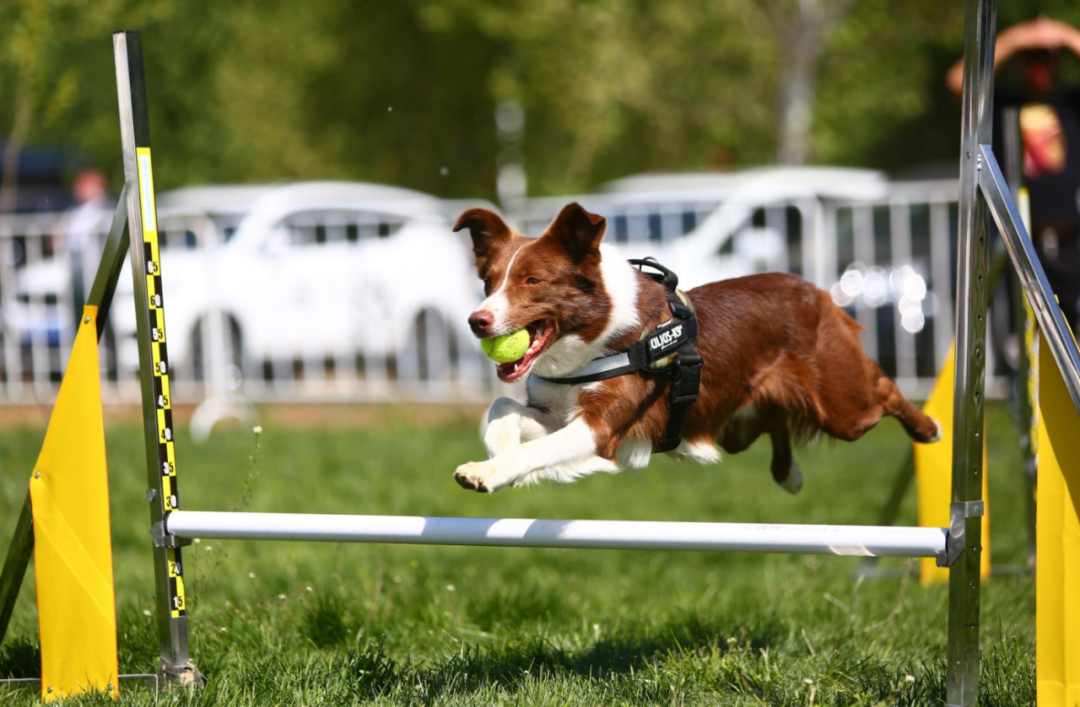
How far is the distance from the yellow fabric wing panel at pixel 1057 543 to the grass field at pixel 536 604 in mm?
292

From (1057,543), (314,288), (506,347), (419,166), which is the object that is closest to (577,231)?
(506,347)

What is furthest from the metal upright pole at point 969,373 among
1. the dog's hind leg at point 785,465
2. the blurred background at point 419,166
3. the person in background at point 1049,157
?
the blurred background at point 419,166

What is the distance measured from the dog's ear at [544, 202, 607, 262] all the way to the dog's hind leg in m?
1.13

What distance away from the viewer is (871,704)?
3166mm

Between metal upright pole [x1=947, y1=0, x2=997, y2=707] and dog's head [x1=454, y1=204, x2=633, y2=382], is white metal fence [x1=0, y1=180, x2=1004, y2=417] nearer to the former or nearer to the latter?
dog's head [x1=454, y1=204, x2=633, y2=382]

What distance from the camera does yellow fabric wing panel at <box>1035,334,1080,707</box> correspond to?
2961 millimetres

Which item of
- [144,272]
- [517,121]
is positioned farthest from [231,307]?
[517,121]

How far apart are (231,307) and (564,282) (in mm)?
7008

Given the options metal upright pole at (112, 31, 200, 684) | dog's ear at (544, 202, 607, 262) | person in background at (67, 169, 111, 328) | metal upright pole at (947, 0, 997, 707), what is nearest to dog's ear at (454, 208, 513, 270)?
dog's ear at (544, 202, 607, 262)

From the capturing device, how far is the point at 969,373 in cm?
301

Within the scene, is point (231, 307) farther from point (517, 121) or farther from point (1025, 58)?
point (517, 121)

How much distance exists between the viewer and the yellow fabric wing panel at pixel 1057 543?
296cm

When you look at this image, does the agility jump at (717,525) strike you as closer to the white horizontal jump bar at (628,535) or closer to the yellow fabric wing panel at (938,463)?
the white horizontal jump bar at (628,535)

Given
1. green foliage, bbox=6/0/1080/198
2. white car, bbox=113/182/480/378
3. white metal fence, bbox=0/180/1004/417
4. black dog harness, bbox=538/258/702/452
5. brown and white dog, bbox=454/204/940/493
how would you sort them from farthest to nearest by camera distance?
green foliage, bbox=6/0/1080/198 < white car, bbox=113/182/480/378 < white metal fence, bbox=0/180/1004/417 < black dog harness, bbox=538/258/702/452 < brown and white dog, bbox=454/204/940/493
